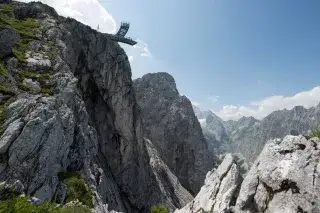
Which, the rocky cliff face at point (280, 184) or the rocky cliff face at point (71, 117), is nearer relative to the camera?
the rocky cliff face at point (280, 184)

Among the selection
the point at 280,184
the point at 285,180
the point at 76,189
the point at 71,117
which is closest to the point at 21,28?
the point at 71,117

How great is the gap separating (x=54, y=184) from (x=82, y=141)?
38.6 ft

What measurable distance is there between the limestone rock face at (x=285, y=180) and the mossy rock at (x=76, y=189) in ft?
63.2

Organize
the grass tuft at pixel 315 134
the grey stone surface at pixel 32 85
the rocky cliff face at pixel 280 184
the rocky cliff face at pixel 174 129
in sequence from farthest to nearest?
the rocky cliff face at pixel 174 129
the grey stone surface at pixel 32 85
the grass tuft at pixel 315 134
the rocky cliff face at pixel 280 184

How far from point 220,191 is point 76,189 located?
55.3 ft

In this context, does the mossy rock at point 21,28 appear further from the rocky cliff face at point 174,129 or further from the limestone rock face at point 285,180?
the rocky cliff face at point 174,129

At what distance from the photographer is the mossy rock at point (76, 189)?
1389 inches

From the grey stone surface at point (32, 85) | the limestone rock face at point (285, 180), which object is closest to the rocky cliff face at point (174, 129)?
the grey stone surface at point (32, 85)

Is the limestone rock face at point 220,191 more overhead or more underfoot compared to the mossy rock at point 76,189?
more overhead

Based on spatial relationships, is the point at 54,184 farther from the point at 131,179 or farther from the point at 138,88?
the point at 138,88

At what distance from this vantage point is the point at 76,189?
36.3 meters

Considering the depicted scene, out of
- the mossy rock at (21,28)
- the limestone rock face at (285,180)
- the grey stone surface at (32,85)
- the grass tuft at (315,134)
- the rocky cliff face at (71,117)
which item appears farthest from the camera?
the mossy rock at (21,28)

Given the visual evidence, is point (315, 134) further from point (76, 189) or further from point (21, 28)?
point (21, 28)

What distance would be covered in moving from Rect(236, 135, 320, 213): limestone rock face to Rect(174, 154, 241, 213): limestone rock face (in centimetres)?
219
